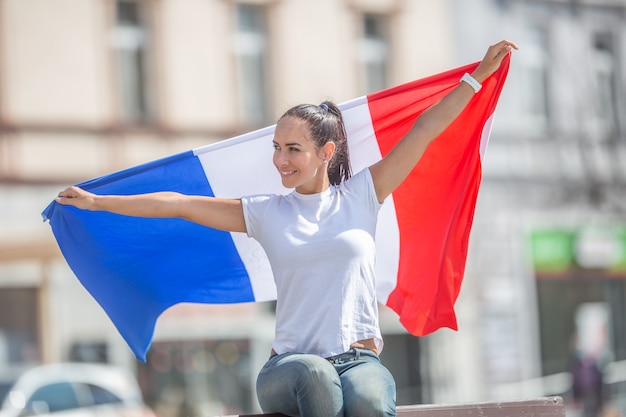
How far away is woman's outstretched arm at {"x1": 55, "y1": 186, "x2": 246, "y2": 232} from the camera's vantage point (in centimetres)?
446

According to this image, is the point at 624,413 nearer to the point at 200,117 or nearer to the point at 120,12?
the point at 200,117

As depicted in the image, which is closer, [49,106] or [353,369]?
[353,369]

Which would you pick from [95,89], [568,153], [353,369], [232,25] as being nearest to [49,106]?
[95,89]

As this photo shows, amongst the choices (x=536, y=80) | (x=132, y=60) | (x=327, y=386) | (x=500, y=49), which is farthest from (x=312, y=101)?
(x=327, y=386)

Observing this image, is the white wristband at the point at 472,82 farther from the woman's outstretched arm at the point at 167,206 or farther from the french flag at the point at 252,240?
the woman's outstretched arm at the point at 167,206

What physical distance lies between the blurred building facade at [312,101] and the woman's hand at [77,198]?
1156 centimetres

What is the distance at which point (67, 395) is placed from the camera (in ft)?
46.2

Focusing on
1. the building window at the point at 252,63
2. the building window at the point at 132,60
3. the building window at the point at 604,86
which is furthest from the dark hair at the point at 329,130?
the building window at the point at 604,86

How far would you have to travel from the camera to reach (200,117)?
20.8 metres

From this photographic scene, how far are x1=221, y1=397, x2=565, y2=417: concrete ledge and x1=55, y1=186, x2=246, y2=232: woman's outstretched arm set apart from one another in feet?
2.18

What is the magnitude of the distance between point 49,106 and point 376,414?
15.7 metres

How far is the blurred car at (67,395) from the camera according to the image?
13.6m

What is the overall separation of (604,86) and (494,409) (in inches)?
870

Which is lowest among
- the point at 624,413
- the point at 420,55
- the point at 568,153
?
the point at 624,413
